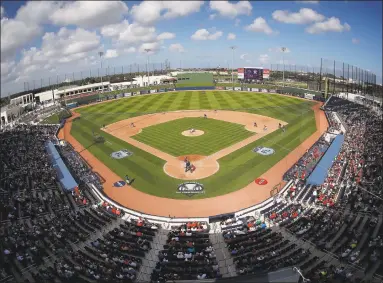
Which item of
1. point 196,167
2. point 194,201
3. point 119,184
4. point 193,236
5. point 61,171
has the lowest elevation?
point 193,236

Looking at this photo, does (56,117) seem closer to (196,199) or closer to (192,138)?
(192,138)

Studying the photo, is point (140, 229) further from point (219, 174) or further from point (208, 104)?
point (208, 104)

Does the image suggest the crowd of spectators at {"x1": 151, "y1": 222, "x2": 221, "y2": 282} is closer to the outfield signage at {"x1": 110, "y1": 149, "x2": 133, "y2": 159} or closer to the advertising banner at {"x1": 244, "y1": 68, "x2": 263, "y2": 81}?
the outfield signage at {"x1": 110, "y1": 149, "x2": 133, "y2": 159}

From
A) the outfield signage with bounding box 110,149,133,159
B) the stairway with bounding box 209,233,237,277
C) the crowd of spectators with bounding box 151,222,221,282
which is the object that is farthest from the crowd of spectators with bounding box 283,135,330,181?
the outfield signage with bounding box 110,149,133,159

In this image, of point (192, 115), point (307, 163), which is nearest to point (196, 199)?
point (307, 163)

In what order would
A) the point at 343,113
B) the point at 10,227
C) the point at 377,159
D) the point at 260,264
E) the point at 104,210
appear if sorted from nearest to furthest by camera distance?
1. the point at 260,264
2. the point at 10,227
3. the point at 104,210
4. the point at 377,159
5. the point at 343,113

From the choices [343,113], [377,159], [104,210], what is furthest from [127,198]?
[343,113]

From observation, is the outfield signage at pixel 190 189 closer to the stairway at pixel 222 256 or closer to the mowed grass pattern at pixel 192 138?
the stairway at pixel 222 256
